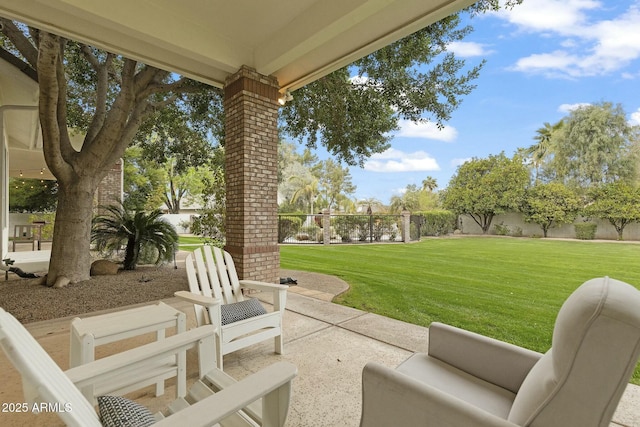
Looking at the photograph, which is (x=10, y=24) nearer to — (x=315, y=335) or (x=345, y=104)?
(x=345, y=104)

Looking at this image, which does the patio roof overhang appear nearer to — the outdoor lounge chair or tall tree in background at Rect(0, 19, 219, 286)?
tall tree in background at Rect(0, 19, 219, 286)

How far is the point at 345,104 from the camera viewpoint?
222 inches

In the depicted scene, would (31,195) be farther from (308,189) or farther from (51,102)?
(308,189)

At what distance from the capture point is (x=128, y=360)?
1299 mm

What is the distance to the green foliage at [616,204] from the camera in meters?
12.1

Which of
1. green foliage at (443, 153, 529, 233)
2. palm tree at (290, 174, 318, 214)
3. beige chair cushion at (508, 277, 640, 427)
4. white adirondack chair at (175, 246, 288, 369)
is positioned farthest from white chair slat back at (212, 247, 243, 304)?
palm tree at (290, 174, 318, 214)

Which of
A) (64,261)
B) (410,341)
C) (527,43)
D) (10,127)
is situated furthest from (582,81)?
(10,127)

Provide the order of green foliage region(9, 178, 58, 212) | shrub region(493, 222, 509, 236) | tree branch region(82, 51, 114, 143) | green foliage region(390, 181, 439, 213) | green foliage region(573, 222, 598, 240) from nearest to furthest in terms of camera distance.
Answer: tree branch region(82, 51, 114, 143) < green foliage region(573, 222, 598, 240) < green foliage region(9, 178, 58, 212) < shrub region(493, 222, 509, 236) < green foliage region(390, 181, 439, 213)

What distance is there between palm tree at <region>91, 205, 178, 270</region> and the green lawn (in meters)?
3.01

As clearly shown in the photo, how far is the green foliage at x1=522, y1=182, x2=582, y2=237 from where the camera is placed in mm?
14469

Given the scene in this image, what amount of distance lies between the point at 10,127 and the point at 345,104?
28.4ft

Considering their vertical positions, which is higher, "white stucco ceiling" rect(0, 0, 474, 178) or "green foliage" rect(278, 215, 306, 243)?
"white stucco ceiling" rect(0, 0, 474, 178)

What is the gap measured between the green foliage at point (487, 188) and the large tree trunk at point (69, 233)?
1787 centimetres

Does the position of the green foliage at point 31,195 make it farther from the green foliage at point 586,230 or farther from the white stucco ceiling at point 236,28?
the green foliage at point 586,230
